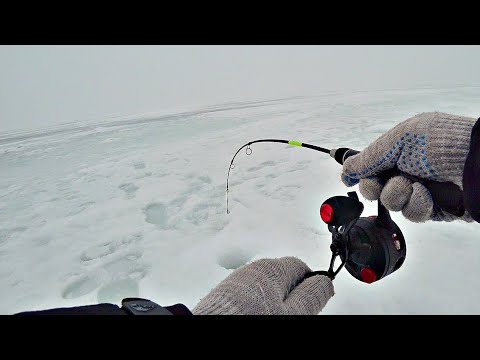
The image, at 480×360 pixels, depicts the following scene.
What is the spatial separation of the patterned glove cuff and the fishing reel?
38cm

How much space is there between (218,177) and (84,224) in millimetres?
1923

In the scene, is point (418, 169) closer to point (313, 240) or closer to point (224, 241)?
point (313, 240)

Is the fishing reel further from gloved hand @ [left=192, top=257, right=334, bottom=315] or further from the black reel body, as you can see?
gloved hand @ [left=192, top=257, right=334, bottom=315]

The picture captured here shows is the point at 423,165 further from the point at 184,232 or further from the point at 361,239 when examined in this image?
the point at 184,232

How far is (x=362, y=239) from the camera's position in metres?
1.39

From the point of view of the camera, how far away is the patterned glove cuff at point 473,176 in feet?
3.35

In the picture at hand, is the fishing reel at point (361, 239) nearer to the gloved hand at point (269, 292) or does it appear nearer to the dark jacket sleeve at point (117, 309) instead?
the gloved hand at point (269, 292)

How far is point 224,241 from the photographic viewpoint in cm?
289

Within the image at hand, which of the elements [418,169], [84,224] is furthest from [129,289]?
[418,169]

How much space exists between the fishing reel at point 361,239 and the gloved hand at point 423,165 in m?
0.12

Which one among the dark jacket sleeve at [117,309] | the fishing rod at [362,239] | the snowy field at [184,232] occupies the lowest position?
the snowy field at [184,232]

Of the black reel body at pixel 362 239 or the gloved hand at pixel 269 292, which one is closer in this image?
the gloved hand at pixel 269 292

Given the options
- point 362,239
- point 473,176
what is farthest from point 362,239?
point 473,176

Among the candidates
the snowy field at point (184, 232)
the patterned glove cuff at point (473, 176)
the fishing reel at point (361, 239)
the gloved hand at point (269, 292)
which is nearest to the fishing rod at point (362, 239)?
the fishing reel at point (361, 239)
